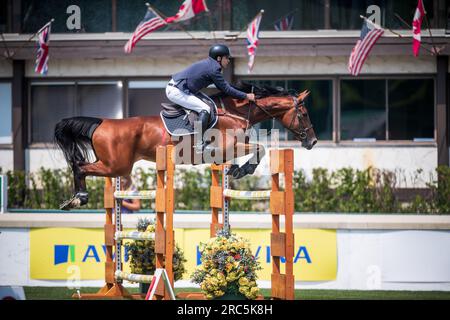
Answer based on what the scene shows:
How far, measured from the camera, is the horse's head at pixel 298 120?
10156 mm

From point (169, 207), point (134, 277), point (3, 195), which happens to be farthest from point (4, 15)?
point (169, 207)

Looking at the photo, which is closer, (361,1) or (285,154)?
(285,154)

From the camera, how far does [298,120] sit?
33.3 ft

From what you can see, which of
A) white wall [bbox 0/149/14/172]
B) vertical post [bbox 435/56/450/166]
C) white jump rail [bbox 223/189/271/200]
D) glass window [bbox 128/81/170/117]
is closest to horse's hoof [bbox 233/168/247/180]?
white jump rail [bbox 223/189/271/200]

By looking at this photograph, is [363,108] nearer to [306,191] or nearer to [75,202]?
[306,191]

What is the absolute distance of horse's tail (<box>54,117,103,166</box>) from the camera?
404 inches

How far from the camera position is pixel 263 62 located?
62.2ft

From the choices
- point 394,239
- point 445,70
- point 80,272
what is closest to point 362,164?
point 445,70

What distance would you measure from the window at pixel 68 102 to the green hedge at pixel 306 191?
2497 millimetres

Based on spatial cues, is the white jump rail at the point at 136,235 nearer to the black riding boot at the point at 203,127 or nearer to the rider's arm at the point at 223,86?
the black riding boot at the point at 203,127

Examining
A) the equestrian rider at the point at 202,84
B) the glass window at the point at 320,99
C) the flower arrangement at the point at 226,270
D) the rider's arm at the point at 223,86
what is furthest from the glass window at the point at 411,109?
the flower arrangement at the point at 226,270

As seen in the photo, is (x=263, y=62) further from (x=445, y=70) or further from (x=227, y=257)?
(x=227, y=257)

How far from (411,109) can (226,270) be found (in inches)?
450

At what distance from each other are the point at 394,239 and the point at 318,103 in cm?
811
